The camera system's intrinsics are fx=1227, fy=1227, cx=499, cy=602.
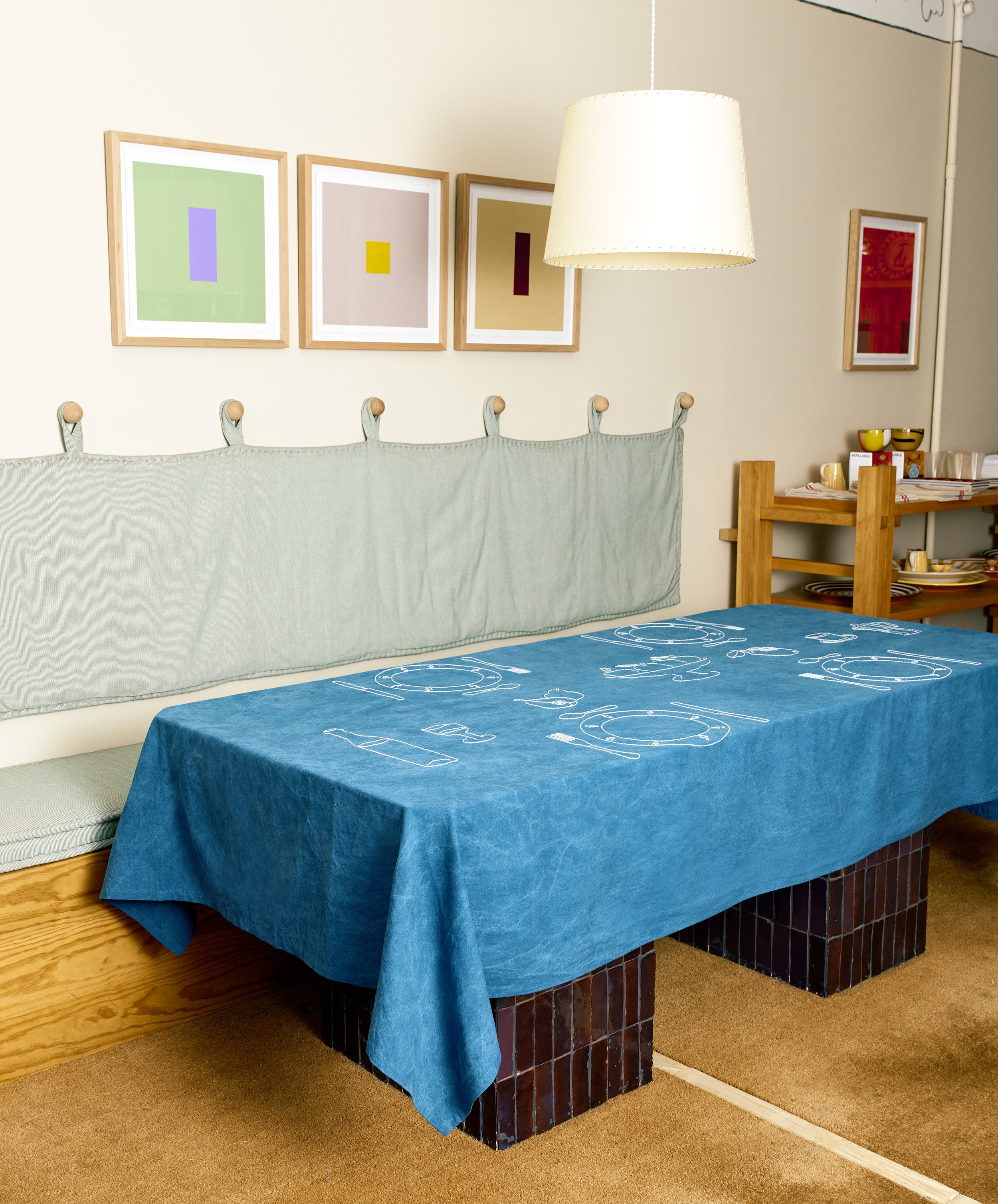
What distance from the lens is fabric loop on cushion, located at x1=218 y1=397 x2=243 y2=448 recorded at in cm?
266

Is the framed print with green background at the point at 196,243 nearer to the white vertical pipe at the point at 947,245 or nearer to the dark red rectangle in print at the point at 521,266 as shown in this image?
the dark red rectangle in print at the point at 521,266

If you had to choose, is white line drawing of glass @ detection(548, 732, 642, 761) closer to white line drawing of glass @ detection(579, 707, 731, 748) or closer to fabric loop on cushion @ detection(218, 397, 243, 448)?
white line drawing of glass @ detection(579, 707, 731, 748)

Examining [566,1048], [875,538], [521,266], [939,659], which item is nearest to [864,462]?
[875,538]

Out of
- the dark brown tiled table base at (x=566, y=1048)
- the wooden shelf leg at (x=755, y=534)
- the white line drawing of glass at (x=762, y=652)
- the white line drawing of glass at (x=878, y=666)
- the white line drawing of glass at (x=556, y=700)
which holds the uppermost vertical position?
the wooden shelf leg at (x=755, y=534)

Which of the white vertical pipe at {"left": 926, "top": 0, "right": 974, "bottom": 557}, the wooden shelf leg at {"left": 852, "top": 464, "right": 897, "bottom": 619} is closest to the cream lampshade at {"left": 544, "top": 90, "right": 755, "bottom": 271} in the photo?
the wooden shelf leg at {"left": 852, "top": 464, "right": 897, "bottom": 619}

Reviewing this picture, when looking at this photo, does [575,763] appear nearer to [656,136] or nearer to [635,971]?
[635,971]

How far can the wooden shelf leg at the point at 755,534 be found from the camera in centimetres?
363

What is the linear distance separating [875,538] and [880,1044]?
1489mm

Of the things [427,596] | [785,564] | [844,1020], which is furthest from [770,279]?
[844,1020]

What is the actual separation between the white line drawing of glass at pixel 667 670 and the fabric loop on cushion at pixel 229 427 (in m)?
0.95

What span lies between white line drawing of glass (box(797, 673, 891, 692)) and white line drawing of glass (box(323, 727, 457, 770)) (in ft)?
2.71

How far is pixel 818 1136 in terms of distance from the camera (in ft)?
6.41

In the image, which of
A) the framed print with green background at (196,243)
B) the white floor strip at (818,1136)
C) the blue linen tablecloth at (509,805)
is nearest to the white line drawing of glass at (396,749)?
the blue linen tablecloth at (509,805)

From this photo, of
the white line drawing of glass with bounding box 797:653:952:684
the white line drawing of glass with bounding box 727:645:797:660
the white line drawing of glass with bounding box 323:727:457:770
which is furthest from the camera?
the white line drawing of glass with bounding box 727:645:797:660
